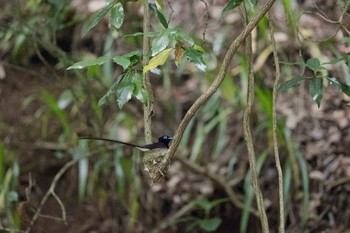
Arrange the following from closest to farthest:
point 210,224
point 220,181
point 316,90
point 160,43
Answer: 1. point 160,43
2. point 316,90
3. point 210,224
4. point 220,181

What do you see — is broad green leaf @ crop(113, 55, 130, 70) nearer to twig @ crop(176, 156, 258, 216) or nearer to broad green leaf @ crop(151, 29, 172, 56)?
broad green leaf @ crop(151, 29, 172, 56)

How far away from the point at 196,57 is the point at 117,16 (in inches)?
8.4

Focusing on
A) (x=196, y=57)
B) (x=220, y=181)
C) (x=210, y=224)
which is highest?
(x=196, y=57)

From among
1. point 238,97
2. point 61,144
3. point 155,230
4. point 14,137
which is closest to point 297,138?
point 238,97

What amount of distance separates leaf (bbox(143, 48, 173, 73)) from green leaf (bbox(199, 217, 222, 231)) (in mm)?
1476

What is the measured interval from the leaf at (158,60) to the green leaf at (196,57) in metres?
0.05

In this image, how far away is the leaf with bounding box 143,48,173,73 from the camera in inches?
52.2

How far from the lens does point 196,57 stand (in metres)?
1.35

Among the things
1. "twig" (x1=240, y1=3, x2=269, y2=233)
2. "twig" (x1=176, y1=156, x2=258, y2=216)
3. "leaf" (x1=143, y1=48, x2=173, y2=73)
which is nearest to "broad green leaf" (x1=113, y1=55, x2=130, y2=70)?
"leaf" (x1=143, y1=48, x2=173, y2=73)

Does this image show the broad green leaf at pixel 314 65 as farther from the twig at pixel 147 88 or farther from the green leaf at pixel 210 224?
the green leaf at pixel 210 224

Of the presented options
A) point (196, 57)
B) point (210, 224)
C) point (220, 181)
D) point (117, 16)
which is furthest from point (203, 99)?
point (220, 181)

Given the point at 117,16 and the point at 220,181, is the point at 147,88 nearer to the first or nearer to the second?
the point at 117,16

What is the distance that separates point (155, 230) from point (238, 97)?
2.35 ft

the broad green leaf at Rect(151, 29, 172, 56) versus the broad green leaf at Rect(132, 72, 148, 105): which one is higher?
the broad green leaf at Rect(151, 29, 172, 56)
